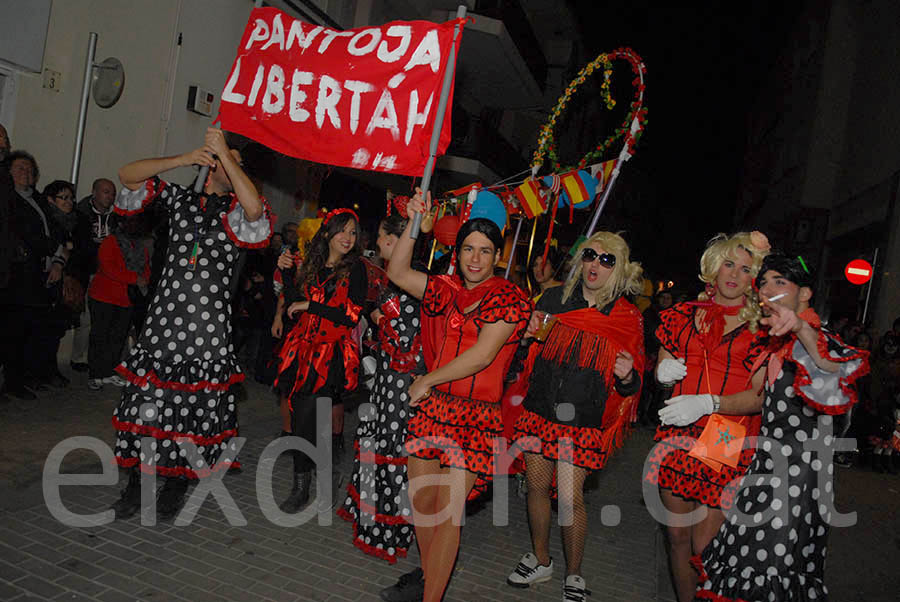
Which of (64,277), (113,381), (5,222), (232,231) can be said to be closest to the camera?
(232,231)

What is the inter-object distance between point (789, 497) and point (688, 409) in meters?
0.66

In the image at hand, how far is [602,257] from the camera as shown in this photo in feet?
14.5

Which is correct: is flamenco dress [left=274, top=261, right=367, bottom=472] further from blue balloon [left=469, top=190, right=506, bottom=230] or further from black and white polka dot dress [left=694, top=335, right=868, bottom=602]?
black and white polka dot dress [left=694, top=335, right=868, bottom=602]

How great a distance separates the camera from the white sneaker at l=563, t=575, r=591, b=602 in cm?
423

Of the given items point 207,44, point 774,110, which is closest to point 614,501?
point 207,44

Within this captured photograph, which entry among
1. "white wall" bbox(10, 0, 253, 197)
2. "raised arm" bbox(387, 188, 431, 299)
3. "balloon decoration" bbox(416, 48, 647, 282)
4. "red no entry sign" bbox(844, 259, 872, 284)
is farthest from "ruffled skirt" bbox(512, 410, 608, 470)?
"red no entry sign" bbox(844, 259, 872, 284)

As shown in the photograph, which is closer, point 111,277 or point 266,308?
point 111,277

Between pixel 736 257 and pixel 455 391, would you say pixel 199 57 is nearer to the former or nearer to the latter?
pixel 455 391

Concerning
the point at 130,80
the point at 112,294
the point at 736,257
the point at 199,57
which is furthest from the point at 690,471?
the point at 199,57

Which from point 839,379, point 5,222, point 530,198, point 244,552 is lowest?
point 244,552

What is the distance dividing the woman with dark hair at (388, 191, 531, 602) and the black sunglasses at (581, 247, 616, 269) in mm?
873

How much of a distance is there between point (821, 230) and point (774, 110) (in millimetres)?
14632

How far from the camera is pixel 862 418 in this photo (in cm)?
1055

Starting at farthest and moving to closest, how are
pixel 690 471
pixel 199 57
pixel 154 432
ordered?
pixel 199 57, pixel 154 432, pixel 690 471
